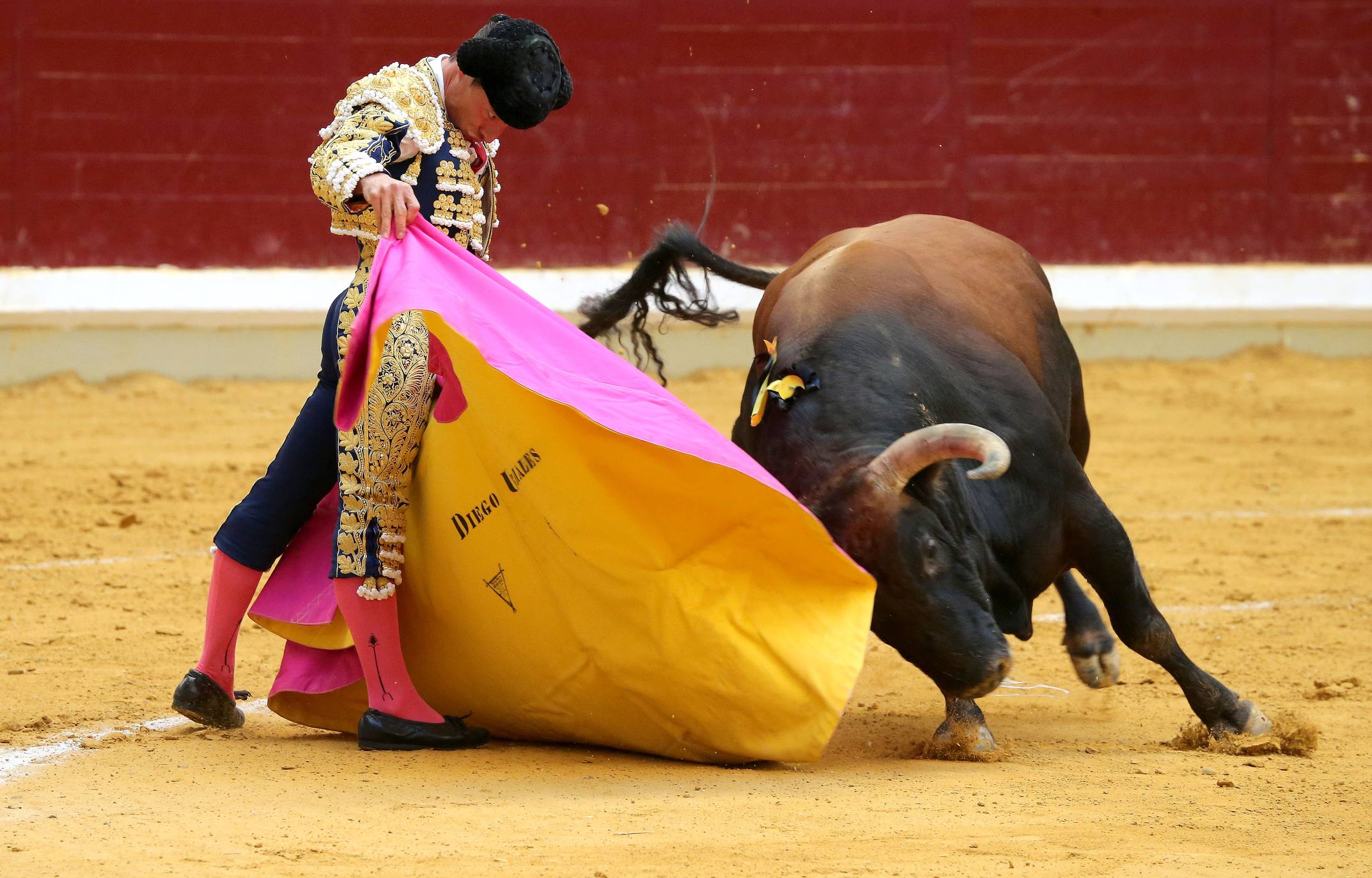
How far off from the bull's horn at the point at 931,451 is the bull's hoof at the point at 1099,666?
109 centimetres

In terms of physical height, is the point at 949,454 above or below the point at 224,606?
above

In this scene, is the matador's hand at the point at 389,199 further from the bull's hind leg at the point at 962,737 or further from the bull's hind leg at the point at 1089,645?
the bull's hind leg at the point at 1089,645

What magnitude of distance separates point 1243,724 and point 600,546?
1.26 metres

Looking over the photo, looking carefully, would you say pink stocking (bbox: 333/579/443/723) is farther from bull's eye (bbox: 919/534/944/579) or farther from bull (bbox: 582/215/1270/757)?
bull's eye (bbox: 919/534/944/579)

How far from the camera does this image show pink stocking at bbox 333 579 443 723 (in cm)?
267

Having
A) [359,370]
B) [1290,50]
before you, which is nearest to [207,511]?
[359,370]

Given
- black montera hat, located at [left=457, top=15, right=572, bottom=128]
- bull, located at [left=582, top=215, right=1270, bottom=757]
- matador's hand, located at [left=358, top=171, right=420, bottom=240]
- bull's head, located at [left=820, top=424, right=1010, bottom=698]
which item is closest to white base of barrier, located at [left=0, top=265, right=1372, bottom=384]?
bull, located at [left=582, top=215, right=1270, bottom=757]

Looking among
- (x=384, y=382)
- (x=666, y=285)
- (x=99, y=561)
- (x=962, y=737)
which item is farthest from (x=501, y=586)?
(x=99, y=561)

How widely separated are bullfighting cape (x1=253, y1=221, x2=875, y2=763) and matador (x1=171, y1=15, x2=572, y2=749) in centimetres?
6

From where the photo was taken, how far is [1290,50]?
27.5 ft

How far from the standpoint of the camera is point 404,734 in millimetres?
2713

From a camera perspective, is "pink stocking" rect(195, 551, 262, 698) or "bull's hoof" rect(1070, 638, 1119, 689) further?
"bull's hoof" rect(1070, 638, 1119, 689)

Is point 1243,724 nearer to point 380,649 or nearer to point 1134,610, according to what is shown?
point 1134,610

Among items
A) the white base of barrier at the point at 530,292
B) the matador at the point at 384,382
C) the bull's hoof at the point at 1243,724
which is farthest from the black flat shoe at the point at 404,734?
the white base of barrier at the point at 530,292
